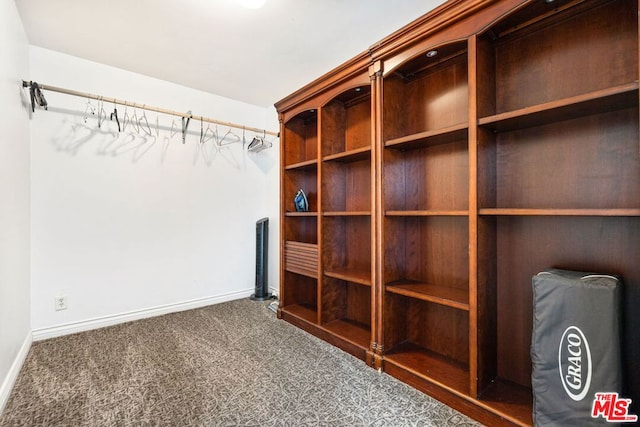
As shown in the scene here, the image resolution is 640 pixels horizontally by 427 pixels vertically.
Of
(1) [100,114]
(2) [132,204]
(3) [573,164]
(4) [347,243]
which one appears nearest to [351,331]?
(4) [347,243]

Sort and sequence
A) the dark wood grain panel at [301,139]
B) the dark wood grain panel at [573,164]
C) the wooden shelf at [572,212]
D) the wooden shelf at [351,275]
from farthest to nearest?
1. the dark wood grain panel at [301,139]
2. the wooden shelf at [351,275]
3. the dark wood grain panel at [573,164]
4. the wooden shelf at [572,212]

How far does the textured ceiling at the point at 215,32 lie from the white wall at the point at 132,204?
194 mm

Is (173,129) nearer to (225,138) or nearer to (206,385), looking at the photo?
(225,138)

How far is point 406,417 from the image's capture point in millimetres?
1472

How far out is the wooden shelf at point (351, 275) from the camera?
6.84 ft

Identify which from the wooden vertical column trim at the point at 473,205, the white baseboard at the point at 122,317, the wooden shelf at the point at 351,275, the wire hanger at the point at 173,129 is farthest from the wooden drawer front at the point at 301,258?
the wire hanger at the point at 173,129

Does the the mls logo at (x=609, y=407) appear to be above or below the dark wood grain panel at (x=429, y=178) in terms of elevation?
below

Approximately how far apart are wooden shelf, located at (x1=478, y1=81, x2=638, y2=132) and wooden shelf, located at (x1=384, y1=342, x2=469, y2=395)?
4.56 feet

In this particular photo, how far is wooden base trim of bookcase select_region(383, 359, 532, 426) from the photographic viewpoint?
136 centimetres

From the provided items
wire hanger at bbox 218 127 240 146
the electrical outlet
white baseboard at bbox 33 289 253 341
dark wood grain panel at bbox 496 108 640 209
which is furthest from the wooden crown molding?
the electrical outlet

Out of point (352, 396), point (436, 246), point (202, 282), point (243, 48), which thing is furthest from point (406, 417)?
point (243, 48)

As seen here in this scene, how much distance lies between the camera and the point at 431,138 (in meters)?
1.76

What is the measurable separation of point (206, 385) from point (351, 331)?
1.09 m

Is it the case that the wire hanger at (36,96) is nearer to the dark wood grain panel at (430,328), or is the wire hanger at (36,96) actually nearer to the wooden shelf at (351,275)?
the wooden shelf at (351,275)
